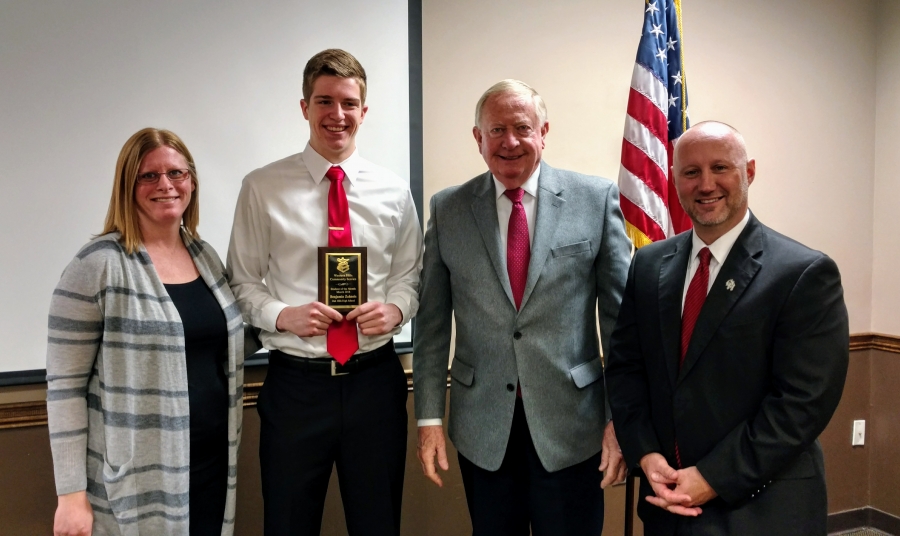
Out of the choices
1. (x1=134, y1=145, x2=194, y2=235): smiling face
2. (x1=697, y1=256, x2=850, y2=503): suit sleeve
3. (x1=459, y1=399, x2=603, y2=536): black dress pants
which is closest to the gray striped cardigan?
(x1=134, y1=145, x2=194, y2=235): smiling face

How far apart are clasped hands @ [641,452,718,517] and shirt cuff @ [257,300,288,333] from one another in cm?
102

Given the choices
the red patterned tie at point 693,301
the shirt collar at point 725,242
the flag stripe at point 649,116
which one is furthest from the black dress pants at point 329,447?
the flag stripe at point 649,116

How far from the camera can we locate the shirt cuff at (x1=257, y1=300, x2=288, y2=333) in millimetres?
1700

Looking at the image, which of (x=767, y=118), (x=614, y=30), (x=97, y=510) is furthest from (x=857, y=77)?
(x=97, y=510)

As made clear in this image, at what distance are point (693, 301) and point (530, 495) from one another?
26.4 inches

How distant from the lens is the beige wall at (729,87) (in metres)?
2.43

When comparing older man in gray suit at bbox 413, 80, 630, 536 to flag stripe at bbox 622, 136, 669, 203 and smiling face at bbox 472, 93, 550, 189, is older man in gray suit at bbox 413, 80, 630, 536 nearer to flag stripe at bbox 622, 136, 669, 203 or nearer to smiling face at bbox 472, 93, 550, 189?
smiling face at bbox 472, 93, 550, 189

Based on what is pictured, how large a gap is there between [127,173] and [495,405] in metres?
1.13

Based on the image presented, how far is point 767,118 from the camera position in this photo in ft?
9.82

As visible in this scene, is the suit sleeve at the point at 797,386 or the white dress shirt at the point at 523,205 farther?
the white dress shirt at the point at 523,205

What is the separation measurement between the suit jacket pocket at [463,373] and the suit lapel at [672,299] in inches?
20.2

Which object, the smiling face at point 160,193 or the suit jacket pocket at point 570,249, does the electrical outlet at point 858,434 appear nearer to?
the suit jacket pocket at point 570,249

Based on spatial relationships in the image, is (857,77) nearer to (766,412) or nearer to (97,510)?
(766,412)

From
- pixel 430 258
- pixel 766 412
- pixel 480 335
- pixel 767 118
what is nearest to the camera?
pixel 766 412
